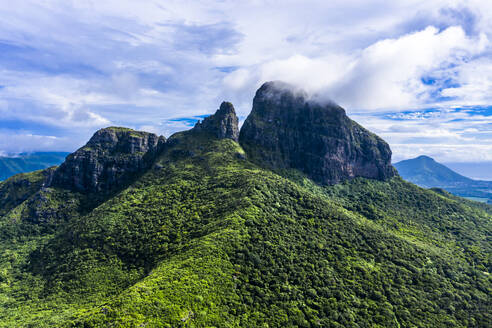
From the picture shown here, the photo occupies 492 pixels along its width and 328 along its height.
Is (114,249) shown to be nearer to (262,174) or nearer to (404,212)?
(262,174)

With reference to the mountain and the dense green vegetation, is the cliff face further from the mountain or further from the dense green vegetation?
the dense green vegetation

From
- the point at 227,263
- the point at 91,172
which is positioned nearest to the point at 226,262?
the point at 227,263

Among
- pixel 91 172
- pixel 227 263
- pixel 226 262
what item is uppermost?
pixel 91 172

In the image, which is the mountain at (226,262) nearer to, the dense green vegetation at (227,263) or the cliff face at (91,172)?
the dense green vegetation at (227,263)

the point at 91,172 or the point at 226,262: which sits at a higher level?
the point at 91,172

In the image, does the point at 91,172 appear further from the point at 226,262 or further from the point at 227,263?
the point at 227,263

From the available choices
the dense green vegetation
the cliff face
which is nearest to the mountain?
the dense green vegetation

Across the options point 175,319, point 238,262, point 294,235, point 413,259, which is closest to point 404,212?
point 413,259
